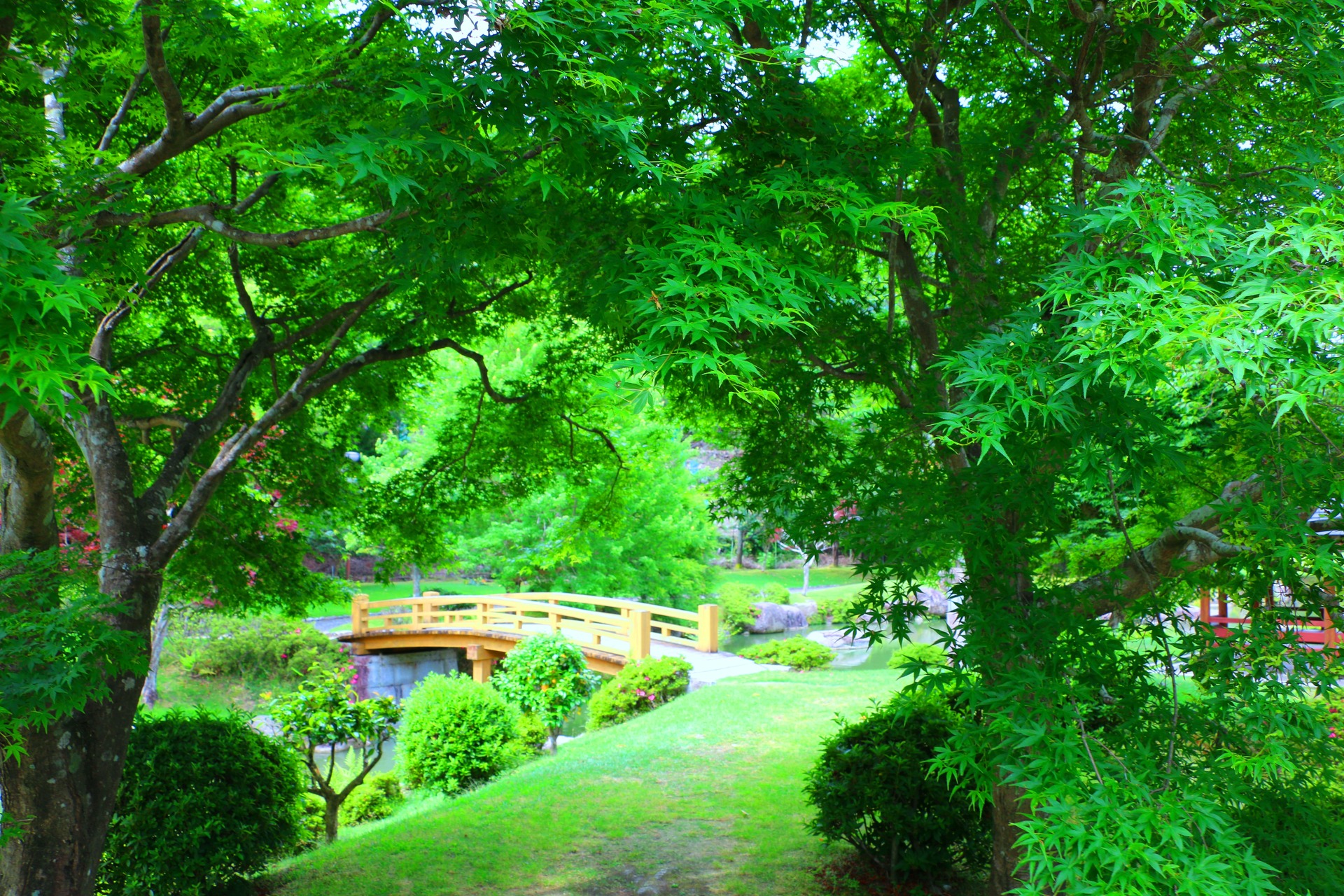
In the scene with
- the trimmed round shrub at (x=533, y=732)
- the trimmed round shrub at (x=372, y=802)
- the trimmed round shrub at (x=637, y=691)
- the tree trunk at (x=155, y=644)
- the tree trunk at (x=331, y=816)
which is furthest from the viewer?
the trimmed round shrub at (x=637, y=691)

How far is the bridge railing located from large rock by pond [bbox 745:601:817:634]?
17.0ft

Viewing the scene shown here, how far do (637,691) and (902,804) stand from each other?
7957 mm

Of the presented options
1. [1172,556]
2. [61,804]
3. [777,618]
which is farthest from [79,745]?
[777,618]

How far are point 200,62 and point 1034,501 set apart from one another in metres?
6.29

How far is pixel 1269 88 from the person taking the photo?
15.6ft

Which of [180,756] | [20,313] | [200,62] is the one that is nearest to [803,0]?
[200,62]

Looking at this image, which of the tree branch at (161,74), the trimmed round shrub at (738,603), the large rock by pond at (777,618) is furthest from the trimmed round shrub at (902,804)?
the large rock by pond at (777,618)

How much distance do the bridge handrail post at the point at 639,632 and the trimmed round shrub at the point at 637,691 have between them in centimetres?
128

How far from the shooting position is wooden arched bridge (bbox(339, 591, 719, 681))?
16.2 meters

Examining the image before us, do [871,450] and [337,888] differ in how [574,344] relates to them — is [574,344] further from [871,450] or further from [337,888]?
[337,888]

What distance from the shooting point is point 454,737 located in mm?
10555

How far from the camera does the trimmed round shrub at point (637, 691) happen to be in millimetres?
13492

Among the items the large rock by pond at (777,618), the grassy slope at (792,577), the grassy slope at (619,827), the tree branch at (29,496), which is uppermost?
the tree branch at (29,496)

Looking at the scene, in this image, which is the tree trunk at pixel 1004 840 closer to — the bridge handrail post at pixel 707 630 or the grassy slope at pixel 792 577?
the bridge handrail post at pixel 707 630
